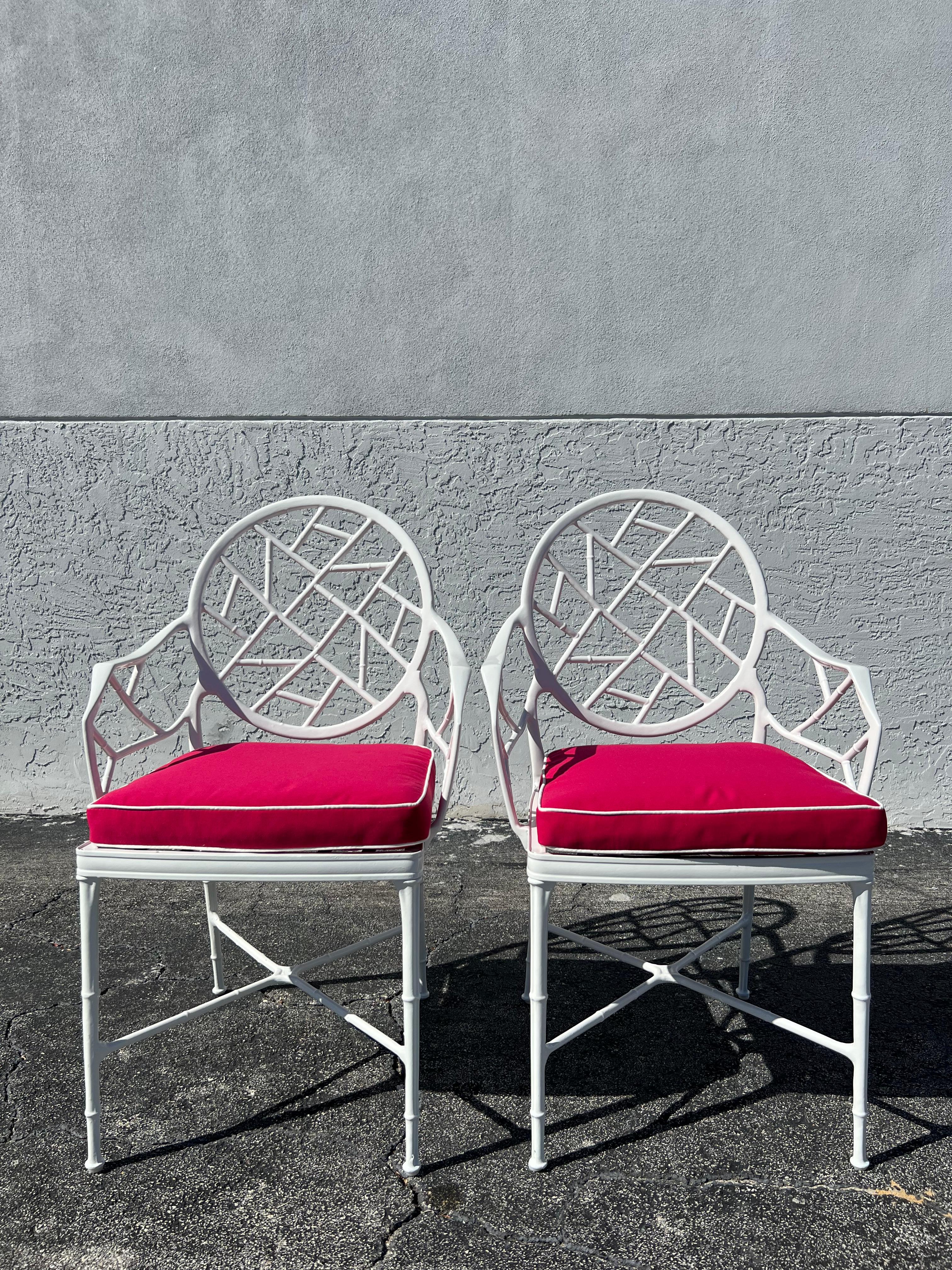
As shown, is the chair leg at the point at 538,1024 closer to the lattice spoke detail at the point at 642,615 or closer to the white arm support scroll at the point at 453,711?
the white arm support scroll at the point at 453,711

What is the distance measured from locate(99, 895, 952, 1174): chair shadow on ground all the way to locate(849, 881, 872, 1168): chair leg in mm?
77

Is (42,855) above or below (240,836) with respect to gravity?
below

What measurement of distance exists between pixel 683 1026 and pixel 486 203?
263 centimetres

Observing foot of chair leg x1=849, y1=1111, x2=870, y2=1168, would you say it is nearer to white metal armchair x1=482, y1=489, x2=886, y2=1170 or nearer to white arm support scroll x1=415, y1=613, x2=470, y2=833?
white metal armchair x1=482, y1=489, x2=886, y2=1170

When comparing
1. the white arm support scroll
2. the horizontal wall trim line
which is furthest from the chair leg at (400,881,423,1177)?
the horizontal wall trim line

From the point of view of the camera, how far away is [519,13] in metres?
3.20

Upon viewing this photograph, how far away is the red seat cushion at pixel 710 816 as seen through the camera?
143 centimetres

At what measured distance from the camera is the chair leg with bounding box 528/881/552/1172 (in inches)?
57.4

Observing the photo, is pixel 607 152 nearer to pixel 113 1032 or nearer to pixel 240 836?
pixel 240 836

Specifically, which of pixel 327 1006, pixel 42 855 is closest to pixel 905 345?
pixel 327 1006

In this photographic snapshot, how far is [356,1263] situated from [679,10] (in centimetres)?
358

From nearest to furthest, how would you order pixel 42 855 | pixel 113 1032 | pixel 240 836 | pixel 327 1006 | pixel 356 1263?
pixel 356 1263 < pixel 240 836 < pixel 327 1006 < pixel 113 1032 < pixel 42 855

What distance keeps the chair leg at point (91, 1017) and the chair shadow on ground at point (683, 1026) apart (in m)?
0.51

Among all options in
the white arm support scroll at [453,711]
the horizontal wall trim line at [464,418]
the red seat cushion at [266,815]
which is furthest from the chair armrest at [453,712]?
the horizontal wall trim line at [464,418]
